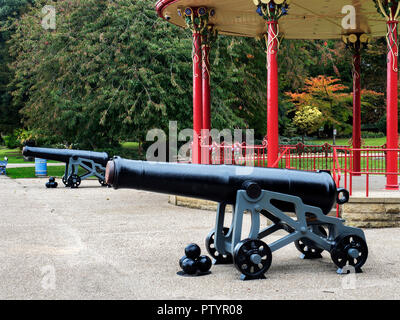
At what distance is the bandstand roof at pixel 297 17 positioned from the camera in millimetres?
14203

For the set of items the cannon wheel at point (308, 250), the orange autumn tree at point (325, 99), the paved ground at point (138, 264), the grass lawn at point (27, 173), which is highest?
the orange autumn tree at point (325, 99)

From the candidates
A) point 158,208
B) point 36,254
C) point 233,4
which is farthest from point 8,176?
point 36,254

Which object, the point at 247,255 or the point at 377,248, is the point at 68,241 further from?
the point at 377,248

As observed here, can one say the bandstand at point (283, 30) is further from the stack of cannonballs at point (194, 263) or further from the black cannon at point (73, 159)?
the black cannon at point (73, 159)

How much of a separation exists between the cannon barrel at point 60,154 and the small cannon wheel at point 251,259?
562 inches

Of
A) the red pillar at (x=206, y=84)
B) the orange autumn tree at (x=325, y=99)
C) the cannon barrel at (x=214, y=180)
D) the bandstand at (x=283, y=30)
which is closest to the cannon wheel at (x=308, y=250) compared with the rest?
the cannon barrel at (x=214, y=180)

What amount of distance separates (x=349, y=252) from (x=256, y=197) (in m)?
1.41

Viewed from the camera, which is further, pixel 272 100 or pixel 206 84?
pixel 206 84

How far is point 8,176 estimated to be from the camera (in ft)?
85.8

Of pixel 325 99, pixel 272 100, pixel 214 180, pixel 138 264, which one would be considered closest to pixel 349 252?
pixel 214 180

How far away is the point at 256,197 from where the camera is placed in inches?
284

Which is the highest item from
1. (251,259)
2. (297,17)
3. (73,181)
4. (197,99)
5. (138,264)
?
(297,17)

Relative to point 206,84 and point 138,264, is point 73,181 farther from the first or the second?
point 138,264

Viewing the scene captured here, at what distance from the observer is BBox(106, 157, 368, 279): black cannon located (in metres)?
7.06
